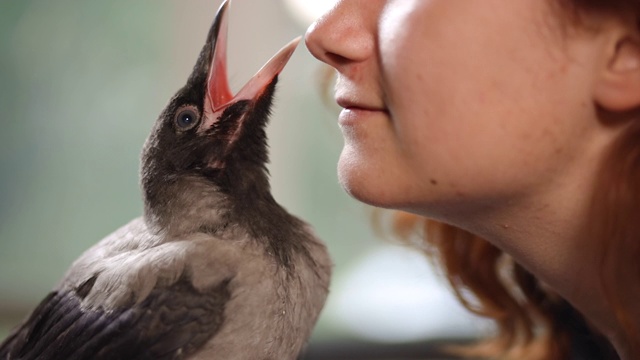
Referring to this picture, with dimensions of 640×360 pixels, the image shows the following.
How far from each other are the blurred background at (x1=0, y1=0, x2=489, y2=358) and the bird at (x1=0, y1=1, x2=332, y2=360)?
0.49m

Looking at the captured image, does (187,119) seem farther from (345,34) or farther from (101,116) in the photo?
(101,116)

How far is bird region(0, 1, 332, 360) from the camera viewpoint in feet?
2.22

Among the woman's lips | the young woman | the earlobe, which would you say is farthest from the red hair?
the woman's lips

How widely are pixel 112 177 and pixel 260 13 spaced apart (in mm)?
437

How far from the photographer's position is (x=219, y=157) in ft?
2.80

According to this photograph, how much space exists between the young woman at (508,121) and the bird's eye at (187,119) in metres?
0.17

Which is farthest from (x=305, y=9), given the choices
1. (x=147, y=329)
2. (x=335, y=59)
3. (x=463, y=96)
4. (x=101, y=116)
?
(x=147, y=329)

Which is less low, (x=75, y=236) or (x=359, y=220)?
(x=359, y=220)

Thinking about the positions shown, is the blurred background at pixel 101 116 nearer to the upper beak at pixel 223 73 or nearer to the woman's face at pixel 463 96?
the upper beak at pixel 223 73

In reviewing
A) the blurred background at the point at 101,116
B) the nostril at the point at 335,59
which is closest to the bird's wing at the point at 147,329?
the nostril at the point at 335,59

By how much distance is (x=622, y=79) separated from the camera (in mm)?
704

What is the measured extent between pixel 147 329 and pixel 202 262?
0.27ft

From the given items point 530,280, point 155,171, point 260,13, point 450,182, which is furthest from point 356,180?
point 260,13

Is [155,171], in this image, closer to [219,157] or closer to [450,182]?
[219,157]
